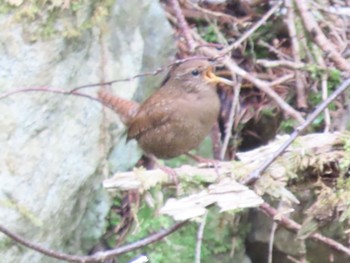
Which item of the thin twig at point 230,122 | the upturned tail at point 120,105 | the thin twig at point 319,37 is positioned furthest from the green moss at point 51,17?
the thin twig at point 319,37

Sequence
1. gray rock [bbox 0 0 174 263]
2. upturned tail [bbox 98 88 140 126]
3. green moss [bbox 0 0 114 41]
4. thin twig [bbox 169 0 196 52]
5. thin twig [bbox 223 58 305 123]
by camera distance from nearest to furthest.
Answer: gray rock [bbox 0 0 174 263]
green moss [bbox 0 0 114 41]
upturned tail [bbox 98 88 140 126]
thin twig [bbox 223 58 305 123]
thin twig [bbox 169 0 196 52]

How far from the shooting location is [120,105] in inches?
137

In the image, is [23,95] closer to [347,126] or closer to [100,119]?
[100,119]

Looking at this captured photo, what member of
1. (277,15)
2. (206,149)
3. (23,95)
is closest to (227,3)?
(277,15)

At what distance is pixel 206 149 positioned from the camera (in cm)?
396

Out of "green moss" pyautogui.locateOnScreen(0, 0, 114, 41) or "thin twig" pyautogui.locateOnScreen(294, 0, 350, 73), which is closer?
"green moss" pyautogui.locateOnScreen(0, 0, 114, 41)

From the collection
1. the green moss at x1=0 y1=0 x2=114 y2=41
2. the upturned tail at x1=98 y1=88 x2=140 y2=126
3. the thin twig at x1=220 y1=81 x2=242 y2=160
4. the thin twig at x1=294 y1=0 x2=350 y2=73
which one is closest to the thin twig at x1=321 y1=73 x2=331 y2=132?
the thin twig at x1=294 y1=0 x2=350 y2=73

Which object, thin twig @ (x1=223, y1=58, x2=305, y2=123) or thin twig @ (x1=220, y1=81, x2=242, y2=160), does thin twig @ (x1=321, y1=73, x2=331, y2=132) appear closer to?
thin twig @ (x1=223, y1=58, x2=305, y2=123)

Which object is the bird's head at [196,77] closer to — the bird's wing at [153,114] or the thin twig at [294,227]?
the bird's wing at [153,114]

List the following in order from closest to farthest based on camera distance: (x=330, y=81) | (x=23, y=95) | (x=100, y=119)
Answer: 1. (x=23, y=95)
2. (x=100, y=119)
3. (x=330, y=81)

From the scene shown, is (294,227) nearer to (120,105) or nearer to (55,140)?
(120,105)

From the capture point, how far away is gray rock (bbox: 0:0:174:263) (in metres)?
3.20

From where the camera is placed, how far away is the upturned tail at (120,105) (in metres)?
3.46

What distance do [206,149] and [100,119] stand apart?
622 millimetres
